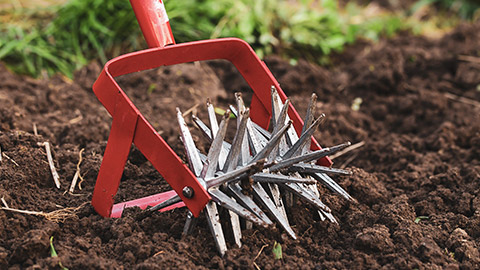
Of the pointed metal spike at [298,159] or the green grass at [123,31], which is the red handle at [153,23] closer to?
the pointed metal spike at [298,159]

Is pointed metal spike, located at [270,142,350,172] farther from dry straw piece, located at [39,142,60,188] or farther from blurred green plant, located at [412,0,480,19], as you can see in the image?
blurred green plant, located at [412,0,480,19]

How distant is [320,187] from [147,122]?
806mm

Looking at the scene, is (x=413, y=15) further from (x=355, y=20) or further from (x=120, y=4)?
(x=120, y=4)

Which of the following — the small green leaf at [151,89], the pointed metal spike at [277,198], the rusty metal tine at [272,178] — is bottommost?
the small green leaf at [151,89]

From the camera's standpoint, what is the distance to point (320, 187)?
214cm

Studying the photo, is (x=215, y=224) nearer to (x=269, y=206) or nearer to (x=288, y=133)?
(x=269, y=206)

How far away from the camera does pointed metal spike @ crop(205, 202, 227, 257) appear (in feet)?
5.66

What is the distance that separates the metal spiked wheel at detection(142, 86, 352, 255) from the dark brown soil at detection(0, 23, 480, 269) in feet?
0.35

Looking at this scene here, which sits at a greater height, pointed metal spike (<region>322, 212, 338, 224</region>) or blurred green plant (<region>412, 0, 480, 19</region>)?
pointed metal spike (<region>322, 212, 338, 224</region>)

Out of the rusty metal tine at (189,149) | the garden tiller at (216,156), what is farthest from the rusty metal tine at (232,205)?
the rusty metal tine at (189,149)

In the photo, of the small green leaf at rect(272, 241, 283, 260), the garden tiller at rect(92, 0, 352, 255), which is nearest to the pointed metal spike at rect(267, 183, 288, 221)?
the garden tiller at rect(92, 0, 352, 255)

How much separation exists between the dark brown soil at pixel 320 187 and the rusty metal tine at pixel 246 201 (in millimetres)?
158

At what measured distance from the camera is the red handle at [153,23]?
2.06 metres

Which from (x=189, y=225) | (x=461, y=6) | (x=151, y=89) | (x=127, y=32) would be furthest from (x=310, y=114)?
(x=461, y=6)
